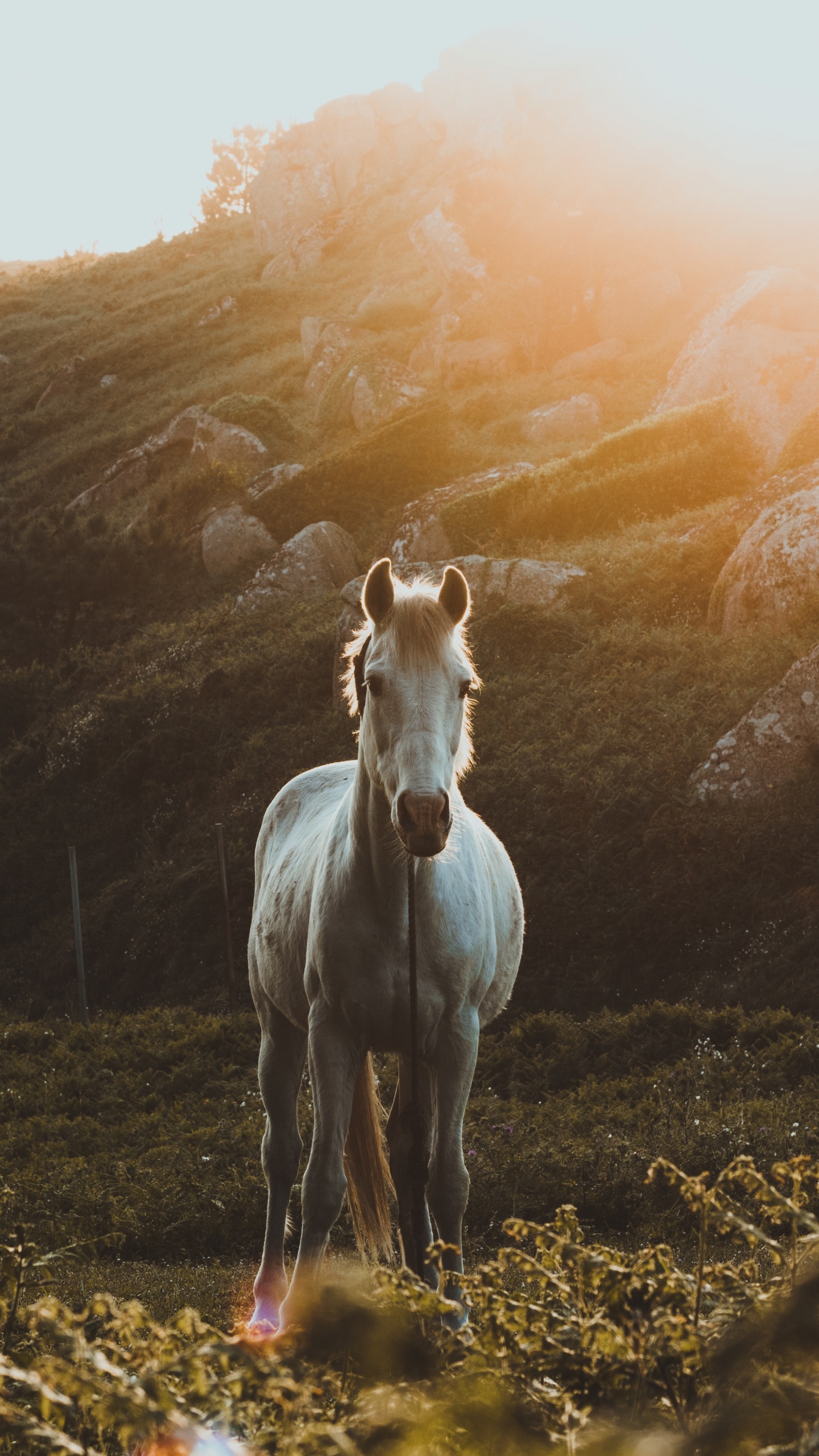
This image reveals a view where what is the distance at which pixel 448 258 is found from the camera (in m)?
37.5

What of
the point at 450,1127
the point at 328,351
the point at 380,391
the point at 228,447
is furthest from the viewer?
the point at 328,351

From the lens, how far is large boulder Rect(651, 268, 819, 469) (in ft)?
67.8

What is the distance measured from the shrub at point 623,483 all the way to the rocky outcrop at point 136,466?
15398 mm

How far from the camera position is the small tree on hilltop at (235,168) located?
3059 inches

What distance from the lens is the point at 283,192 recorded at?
179ft

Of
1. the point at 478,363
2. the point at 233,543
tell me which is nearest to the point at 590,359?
the point at 478,363

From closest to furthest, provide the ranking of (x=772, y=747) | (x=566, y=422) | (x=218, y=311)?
1. (x=772, y=747)
2. (x=566, y=422)
3. (x=218, y=311)

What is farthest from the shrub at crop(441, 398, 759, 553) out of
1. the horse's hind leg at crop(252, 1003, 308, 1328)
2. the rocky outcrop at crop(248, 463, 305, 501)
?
the horse's hind leg at crop(252, 1003, 308, 1328)

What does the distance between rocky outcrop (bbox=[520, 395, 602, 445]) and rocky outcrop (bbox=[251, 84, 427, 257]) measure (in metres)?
29.7

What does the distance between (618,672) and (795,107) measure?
30190mm

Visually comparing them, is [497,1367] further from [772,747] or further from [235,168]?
[235,168]

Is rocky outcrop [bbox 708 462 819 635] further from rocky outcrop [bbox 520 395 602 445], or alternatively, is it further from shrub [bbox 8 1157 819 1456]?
shrub [bbox 8 1157 819 1456]

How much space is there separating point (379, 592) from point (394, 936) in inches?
50.9

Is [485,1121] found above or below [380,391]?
below
